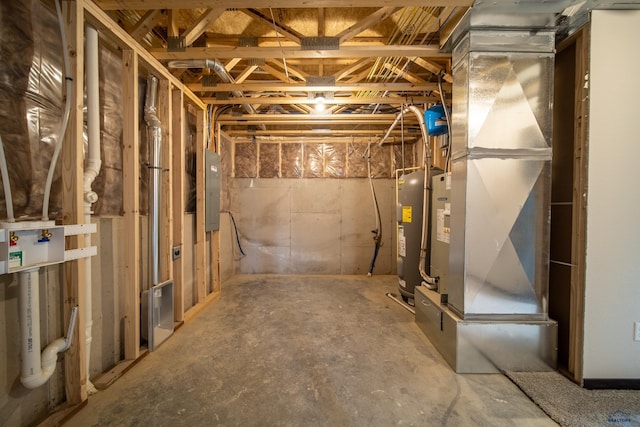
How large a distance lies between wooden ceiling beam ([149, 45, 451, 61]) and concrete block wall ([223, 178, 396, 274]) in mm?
2539

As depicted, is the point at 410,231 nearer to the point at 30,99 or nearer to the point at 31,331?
the point at 31,331

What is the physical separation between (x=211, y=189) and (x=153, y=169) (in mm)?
1018

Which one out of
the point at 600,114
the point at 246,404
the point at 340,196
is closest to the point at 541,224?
the point at 600,114

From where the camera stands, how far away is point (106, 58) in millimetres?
1787

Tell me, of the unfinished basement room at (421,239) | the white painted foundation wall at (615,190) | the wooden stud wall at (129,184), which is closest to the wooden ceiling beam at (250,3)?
the unfinished basement room at (421,239)

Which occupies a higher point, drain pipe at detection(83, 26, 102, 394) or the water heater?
drain pipe at detection(83, 26, 102, 394)

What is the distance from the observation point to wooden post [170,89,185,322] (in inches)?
96.7

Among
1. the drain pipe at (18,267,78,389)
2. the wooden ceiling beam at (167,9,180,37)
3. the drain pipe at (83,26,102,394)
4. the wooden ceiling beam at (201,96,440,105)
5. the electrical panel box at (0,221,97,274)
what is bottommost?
the drain pipe at (18,267,78,389)

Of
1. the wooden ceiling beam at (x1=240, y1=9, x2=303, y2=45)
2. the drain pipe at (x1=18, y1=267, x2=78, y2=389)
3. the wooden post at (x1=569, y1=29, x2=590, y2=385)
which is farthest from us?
the wooden ceiling beam at (x1=240, y1=9, x2=303, y2=45)

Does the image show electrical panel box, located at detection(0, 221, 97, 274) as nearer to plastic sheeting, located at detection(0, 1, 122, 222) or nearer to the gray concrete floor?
plastic sheeting, located at detection(0, 1, 122, 222)

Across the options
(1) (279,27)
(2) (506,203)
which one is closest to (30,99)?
(1) (279,27)

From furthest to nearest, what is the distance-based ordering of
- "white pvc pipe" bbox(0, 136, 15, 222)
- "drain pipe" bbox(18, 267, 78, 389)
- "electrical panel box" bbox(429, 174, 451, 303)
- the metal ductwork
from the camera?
1. "electrical panel box" bbox(429, 174, 451, 303)
2. the metal ductwork
3. "drain pipe" bbox(18, 267, 78, 389)
4. "white pvc pipe" bbox(0, 136, 15, 222)

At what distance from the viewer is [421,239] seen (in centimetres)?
272

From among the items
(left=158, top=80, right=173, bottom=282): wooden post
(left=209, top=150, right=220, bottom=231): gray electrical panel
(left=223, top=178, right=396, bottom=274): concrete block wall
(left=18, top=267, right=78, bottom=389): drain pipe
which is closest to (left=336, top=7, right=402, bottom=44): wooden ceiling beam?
(left=158, top=80, right=173, bottom=282): wooden post
